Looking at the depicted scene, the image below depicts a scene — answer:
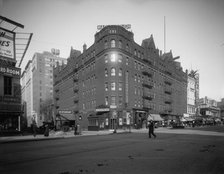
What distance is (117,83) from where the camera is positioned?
1884 inches

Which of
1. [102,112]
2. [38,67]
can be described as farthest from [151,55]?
[38,67]

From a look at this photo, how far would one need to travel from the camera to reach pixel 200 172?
684 centimetres

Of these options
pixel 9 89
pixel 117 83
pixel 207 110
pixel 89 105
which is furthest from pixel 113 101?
pixel 207 110

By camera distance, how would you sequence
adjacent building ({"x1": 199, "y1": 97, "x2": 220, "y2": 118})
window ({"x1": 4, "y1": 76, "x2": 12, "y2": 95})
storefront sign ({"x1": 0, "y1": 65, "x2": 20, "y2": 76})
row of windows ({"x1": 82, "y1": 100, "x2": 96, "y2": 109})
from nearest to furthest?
storefront sign ({"x1": 0, "y1": 65, "x2": 20, "y2": 76}) < window ({"x1": 4, "y1": 76, "x2": 12, "y2": 95}) < row of windows ({"x1": 82, "y1": 100, "x2": 96, "y2": 109}) < adjacent building ({"x1": 199, "y1": 97, "x2": 220, "y2": 118})

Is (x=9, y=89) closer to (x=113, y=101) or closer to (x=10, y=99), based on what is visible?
(x=10, y=99)

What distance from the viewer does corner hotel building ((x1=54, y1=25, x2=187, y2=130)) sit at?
4788 cm

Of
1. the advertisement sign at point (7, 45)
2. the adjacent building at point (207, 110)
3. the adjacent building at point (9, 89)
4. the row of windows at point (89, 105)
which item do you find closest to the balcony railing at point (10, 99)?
the adjacent building at point (9, 89)

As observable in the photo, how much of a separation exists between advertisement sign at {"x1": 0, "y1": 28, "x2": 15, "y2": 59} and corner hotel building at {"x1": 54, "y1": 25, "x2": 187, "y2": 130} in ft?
51.9

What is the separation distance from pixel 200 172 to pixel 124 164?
2.66 meters

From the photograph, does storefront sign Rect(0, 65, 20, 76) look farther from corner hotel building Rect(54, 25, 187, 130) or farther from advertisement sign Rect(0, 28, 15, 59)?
corner hotel building Rect(54, 25, 187, 130)

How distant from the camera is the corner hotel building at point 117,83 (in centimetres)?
4788

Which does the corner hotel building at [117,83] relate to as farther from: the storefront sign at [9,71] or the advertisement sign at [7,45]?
the advertisement sign at [7,45]

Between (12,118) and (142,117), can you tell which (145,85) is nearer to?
(142,117)

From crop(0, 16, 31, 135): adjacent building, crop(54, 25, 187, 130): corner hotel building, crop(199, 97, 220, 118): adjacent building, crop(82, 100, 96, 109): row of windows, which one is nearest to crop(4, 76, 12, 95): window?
crop(0, 16, 31, 135): adjacent building
